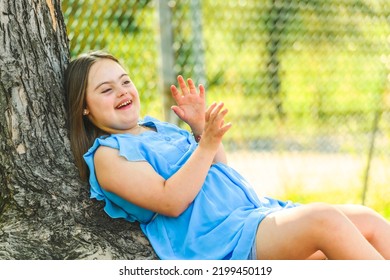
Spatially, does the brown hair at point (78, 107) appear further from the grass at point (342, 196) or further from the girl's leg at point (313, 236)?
the grass at point (342, 196)

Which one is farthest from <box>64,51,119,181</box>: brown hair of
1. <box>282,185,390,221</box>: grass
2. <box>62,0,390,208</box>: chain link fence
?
<box>62,0,390,208</box>: chain link fence

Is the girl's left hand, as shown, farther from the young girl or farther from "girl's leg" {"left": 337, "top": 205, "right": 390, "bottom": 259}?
"girl's leg" {"left": 337, "top": 205, "right": 390, "bottom": 259}

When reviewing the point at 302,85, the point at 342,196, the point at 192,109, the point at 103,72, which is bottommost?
the point at 342,196

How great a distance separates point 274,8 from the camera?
6355 millimetres

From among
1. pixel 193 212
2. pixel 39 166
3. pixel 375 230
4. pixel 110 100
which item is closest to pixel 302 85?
pixel 375 230

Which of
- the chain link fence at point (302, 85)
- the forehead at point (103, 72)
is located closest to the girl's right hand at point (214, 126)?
the forehead at point (103, 72)

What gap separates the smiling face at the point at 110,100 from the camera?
10.2 feet

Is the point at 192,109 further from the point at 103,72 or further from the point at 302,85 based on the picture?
the point at 302,85

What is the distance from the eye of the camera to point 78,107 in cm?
310

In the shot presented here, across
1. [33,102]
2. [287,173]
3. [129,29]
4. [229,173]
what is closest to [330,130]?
[287,173]

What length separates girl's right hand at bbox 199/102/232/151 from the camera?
284 centimetres

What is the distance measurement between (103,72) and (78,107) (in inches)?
6.9

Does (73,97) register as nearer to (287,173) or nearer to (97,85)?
(97,85)

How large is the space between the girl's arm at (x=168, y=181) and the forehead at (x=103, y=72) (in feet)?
1.27
